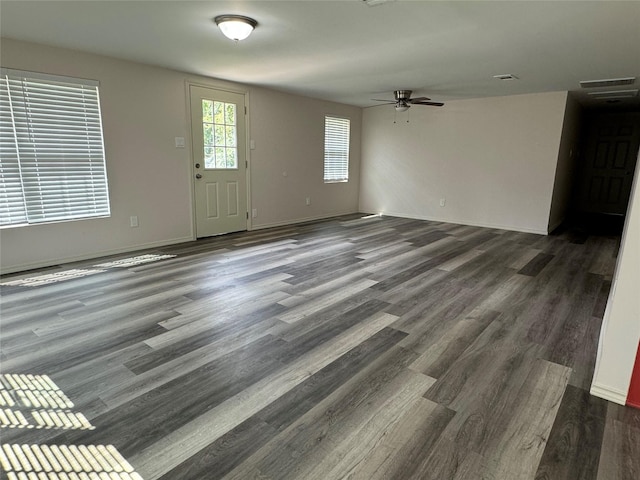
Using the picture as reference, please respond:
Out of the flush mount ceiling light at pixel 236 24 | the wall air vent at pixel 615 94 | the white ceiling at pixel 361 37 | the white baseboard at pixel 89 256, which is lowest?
the white baseboard at pixel 89 256

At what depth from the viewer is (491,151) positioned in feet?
21.8

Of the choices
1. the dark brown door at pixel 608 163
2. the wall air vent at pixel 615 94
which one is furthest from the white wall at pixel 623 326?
the dark brown door at pixel 608 163

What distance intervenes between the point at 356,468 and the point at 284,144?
5832 mm

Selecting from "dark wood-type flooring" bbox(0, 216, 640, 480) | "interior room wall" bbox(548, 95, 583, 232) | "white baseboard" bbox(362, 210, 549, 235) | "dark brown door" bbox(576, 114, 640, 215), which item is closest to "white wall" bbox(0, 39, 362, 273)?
"dark wood-type flooring" bbox(0, 216, 640, 480)

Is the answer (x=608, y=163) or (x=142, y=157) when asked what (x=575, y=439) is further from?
(x=608, y=163)

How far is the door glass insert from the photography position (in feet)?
17.8

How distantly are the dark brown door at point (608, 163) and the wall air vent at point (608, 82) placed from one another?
401cm

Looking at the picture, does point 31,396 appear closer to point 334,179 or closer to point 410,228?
point 410,228

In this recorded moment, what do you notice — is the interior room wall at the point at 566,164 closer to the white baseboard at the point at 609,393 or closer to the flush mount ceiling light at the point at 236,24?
the white baseboard at the point at 609,393

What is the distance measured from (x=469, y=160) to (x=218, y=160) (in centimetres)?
458

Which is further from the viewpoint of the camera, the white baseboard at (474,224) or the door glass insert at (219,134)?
the white baseboard at (474,224)

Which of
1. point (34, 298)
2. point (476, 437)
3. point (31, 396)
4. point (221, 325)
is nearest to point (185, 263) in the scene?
point (34, 298)

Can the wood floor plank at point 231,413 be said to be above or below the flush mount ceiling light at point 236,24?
below

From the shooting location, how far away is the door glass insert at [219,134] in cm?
543
